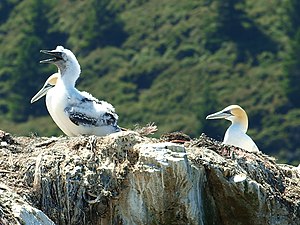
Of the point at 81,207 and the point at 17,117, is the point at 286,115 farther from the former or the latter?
the point at 81,207

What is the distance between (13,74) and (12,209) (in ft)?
206

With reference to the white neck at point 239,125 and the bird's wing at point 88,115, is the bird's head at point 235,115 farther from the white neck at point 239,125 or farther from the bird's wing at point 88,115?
the bird's wing at point 88,115

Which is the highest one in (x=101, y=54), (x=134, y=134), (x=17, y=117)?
(x=101, y=54)

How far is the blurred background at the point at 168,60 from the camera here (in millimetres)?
69250

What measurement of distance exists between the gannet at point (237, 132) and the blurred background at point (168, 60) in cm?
4188

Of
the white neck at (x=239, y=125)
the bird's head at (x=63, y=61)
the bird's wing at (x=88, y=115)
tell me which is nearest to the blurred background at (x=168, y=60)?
the white neck at (x=239, y=125)

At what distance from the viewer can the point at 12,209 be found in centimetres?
1520

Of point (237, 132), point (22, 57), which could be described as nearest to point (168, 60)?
point (22, 57)

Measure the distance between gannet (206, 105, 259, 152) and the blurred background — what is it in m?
41.9

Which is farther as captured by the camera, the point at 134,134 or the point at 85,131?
the point at 85,131

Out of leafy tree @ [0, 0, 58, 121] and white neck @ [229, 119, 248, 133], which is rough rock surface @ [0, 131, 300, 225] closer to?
white neck @ [229, 119, 248, 133]

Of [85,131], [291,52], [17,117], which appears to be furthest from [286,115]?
[85,131]

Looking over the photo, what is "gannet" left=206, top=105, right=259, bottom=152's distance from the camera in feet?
67.2

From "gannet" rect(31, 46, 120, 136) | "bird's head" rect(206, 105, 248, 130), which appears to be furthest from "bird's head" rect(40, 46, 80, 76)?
"bird's head" rect(206, 105, 248, 130)
